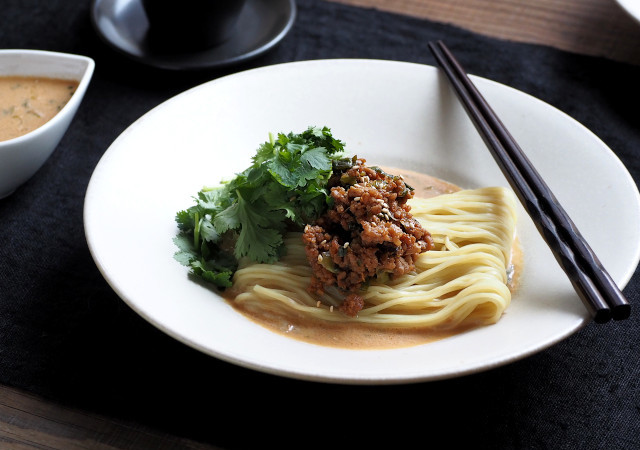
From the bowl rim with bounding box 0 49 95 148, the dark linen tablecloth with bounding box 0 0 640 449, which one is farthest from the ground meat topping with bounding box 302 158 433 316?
the bowl rim with bounding box 0 49 95 148

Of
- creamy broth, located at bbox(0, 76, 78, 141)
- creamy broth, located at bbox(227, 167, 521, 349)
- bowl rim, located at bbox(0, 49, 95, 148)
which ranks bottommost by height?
creamy broth, located at bbox(0, 76, 78, 141)

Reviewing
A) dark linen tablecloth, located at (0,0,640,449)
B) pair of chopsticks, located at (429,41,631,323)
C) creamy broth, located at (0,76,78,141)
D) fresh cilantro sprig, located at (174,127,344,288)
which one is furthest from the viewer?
creamy broth, located at (0,76,78,141)

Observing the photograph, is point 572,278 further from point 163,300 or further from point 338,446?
point 163,300

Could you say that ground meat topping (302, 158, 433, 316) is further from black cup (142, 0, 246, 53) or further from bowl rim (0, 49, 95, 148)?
black cup (142, 0, 246, 53)

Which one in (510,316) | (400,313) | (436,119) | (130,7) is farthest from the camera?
(130,7)

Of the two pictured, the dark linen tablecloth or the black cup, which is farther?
the black cup

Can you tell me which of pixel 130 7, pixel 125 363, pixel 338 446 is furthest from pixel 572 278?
pixel 130 7

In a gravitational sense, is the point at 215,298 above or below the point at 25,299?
above

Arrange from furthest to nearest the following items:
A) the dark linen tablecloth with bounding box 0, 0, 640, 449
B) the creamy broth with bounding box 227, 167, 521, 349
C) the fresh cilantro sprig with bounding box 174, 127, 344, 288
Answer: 1. the fresh cilantro sprig with bounding box 174, 127, 344, 288
2. the creamy broth with bounding box 227, 167, 521, 349
3. the dark linen tablecloth with bounding box 0, 0, 640, 449
